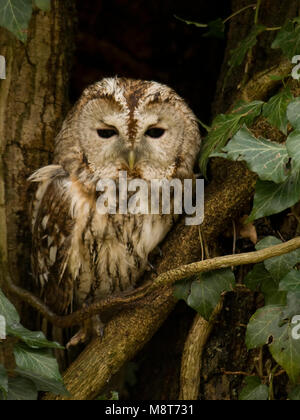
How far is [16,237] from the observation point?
219 centimetres

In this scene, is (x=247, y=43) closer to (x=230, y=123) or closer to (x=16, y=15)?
(x=230, y=123)

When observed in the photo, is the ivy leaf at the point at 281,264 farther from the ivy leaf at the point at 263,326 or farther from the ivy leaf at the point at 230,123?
the ivy leaf at the point at 230,123

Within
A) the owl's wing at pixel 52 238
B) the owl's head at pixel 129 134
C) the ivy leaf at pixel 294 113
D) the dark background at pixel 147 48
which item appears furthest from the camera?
the dark background at pixel 147 48

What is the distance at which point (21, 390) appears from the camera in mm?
1604

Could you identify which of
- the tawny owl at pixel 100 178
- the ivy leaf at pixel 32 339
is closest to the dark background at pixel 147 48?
the tawny owl at pixel 100 178

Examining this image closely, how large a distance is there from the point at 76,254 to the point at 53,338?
1.51ft

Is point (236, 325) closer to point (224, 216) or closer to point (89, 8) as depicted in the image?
point (224, 216)

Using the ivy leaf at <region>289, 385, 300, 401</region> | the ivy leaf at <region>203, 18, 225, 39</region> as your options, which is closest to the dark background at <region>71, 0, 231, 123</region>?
the ivy leaf at <region>203, 18, 225, 39</region>

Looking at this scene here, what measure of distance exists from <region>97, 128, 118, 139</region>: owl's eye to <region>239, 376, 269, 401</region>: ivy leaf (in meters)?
0.87

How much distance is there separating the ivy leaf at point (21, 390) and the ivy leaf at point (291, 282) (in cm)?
73

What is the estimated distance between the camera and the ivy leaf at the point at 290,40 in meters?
1.69

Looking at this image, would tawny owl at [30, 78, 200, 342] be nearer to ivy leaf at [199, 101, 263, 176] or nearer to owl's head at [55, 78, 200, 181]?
owl's head at [55, 78, 200, 181]

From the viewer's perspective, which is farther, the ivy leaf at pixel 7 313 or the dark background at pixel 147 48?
the dark background at pixel 147 48

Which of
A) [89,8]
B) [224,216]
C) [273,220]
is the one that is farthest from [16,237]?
[89,8]
